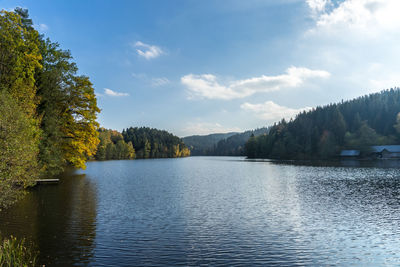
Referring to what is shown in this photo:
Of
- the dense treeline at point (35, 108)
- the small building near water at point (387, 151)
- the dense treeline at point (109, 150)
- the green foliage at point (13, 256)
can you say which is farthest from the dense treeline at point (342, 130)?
the green foliage at point (13, 256)

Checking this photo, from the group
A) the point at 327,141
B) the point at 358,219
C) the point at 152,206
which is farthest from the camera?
the point at 327,141

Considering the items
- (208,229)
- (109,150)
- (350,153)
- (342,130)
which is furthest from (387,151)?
(109,150)

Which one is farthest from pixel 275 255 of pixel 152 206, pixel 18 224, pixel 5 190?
pixel 5 190

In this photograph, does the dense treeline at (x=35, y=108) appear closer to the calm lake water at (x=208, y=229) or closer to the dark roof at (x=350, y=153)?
the calm lake water at (x=208, y=229)

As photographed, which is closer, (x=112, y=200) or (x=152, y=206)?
(x=152, y=206)

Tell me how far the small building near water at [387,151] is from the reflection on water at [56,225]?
150m

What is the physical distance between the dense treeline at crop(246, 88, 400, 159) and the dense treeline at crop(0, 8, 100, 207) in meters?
142

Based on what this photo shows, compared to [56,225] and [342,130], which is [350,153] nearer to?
[342,130]

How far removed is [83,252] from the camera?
1374 centimetres

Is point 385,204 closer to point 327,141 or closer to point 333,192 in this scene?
point 333,192

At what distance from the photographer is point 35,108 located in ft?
120

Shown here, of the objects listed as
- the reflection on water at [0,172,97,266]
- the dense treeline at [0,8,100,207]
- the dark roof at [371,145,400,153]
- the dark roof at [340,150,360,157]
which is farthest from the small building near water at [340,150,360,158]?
the reflection on water at [0,172,97,266]

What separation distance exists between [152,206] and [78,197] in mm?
9656

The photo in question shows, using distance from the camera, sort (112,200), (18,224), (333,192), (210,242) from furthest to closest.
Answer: (333,192), (112,200), (18,224), (210,242)
